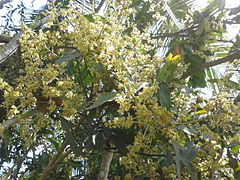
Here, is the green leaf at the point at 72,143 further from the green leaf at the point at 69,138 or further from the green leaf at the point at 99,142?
the green leaf at the point at 99,142

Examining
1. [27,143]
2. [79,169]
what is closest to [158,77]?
[27,143]

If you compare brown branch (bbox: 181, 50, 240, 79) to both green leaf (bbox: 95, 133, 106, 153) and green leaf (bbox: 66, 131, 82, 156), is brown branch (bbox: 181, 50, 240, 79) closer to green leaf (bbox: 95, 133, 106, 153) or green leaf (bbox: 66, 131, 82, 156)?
green leaf (bbox: 95, 133, 106, 153)

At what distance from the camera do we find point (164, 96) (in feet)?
4.89

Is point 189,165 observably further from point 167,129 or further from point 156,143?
point 156,143

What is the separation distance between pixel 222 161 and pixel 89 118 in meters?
0.66

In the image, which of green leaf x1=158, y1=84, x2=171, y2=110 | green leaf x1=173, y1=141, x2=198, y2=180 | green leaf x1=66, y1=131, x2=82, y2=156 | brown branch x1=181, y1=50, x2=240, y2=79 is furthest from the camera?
brown branch x1=181, y1=50, x2=240, y2=79

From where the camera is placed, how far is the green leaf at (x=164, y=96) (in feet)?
4.78

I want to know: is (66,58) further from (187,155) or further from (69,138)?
(187,155)

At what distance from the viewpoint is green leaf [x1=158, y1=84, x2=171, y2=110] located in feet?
4.78

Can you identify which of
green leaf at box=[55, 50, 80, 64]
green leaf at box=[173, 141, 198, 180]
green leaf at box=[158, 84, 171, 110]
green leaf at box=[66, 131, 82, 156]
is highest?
green leaf at box=[55, 50, 80, 64]

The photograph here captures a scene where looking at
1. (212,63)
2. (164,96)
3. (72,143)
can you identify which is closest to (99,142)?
(72,143)

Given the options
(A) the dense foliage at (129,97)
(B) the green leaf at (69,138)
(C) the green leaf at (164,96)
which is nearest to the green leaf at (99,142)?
(A) the dense foliage at (129,97)

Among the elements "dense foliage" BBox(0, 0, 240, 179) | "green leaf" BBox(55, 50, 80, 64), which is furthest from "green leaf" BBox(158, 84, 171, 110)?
"green leaf" BBox(55, 50, 80, 64)

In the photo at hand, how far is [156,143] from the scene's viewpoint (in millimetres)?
1592
